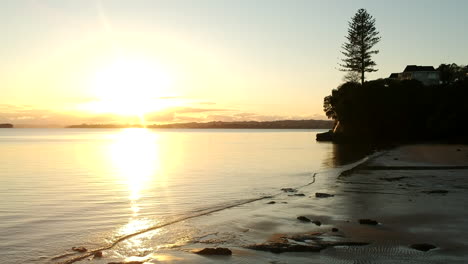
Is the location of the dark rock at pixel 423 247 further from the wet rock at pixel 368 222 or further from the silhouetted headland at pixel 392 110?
the silhouetted headland at pixel 392 110

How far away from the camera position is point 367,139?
8119 cm

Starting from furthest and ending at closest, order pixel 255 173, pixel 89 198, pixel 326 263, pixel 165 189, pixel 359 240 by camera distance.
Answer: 1. pixel 255 173
2. pixel 165 189
3. pixel 89 198
4. pixel 359 240
5. pixel 326 263

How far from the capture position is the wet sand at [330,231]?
931cm

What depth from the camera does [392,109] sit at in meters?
79.3

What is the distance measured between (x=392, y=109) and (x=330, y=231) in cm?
7264

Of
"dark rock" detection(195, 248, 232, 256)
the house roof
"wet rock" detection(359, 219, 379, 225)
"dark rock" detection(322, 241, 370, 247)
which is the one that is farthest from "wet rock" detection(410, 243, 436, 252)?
the house roof

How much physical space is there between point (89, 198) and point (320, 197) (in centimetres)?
1011

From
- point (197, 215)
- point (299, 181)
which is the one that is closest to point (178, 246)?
point (197, 215)

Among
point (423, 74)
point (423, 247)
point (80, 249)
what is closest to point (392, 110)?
point (423, 74)

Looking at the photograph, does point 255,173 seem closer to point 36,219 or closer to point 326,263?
point 36,219

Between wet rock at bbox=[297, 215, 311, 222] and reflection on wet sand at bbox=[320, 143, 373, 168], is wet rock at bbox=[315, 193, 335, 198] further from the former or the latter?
reflection on wet sand at bbox=[320, 143, 373, 168]

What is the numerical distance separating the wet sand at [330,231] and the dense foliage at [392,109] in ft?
198

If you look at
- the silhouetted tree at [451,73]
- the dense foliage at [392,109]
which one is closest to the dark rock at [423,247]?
the dense foliage at [392,109]

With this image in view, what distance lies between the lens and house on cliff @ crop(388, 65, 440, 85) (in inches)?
4033
